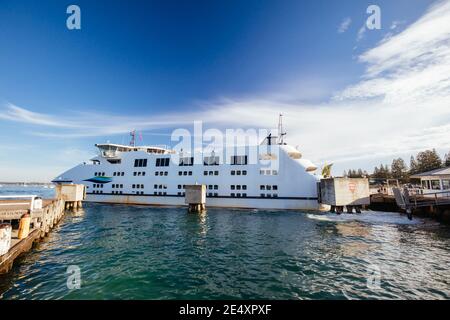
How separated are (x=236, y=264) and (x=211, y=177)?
1984 centimetres

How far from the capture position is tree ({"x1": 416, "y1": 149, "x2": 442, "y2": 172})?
6156 centimetres

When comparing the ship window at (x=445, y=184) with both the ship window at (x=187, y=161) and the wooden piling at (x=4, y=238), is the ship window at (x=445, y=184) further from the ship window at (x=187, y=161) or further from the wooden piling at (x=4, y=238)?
the wooden piling at (x=4, y=238)

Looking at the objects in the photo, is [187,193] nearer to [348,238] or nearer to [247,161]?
[247,161]

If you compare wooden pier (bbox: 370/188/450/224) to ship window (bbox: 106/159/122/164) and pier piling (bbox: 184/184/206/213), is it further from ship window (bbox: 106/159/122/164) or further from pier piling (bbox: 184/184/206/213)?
ship window (bbox: 106/159/122/164)

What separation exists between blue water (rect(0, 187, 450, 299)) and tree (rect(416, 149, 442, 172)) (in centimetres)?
6884

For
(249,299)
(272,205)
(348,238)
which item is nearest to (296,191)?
(272,205)

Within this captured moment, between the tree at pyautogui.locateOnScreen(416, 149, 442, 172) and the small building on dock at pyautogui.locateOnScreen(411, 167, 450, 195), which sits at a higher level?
the tree at pyautogui.locateOnScreen(416, 149, 442, 172)

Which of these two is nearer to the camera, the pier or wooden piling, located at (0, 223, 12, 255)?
wooden piling, located at (0, 223, 12, 255)

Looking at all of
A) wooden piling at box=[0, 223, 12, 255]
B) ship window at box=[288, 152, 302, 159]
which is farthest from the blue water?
ship window at box=[288, 152, 302, 159]

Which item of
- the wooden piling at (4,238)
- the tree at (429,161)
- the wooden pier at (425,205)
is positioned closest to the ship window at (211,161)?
the wooden pier at (425,205)

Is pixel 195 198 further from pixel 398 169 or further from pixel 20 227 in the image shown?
pixel 398 169

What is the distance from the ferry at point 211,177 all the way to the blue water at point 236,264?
10.8 meters

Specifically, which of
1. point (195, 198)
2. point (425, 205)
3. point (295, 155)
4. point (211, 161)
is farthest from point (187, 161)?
point (425, 205)

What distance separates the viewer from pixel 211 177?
92.5 feet
